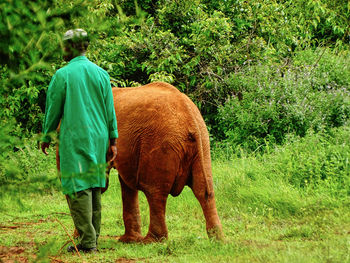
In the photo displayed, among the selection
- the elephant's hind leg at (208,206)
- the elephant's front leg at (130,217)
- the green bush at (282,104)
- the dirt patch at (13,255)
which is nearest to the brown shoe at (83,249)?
the dirt patch at (13,255)

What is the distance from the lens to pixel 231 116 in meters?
10.4

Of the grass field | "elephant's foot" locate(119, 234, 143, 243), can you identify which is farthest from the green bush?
"elephant's foot" locate(119, 234, 143, 243)

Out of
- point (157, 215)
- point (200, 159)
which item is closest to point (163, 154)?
point (200, 159)

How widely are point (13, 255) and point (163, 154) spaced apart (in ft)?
6.05

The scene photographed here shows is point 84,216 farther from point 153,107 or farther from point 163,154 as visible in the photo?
point 153,107

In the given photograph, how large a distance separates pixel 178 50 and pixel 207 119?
164cm

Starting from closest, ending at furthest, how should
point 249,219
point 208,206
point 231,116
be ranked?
point 208,206 < point 249,219 < point 231,116

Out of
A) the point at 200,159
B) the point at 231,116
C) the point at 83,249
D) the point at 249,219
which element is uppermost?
the point at 200,159

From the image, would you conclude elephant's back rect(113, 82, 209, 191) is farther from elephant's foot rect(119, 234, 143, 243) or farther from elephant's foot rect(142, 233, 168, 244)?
elephant's foot rect(119, 234, 143, 243)

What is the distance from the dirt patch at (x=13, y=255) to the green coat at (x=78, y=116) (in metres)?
0.88

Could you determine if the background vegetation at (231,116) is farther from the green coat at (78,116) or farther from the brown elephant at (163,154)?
the brown elephant at (163,154)

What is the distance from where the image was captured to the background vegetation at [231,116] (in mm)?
2889

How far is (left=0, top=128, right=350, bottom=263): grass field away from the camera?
177 inches

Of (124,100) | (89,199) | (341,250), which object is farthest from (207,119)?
(341,250)
